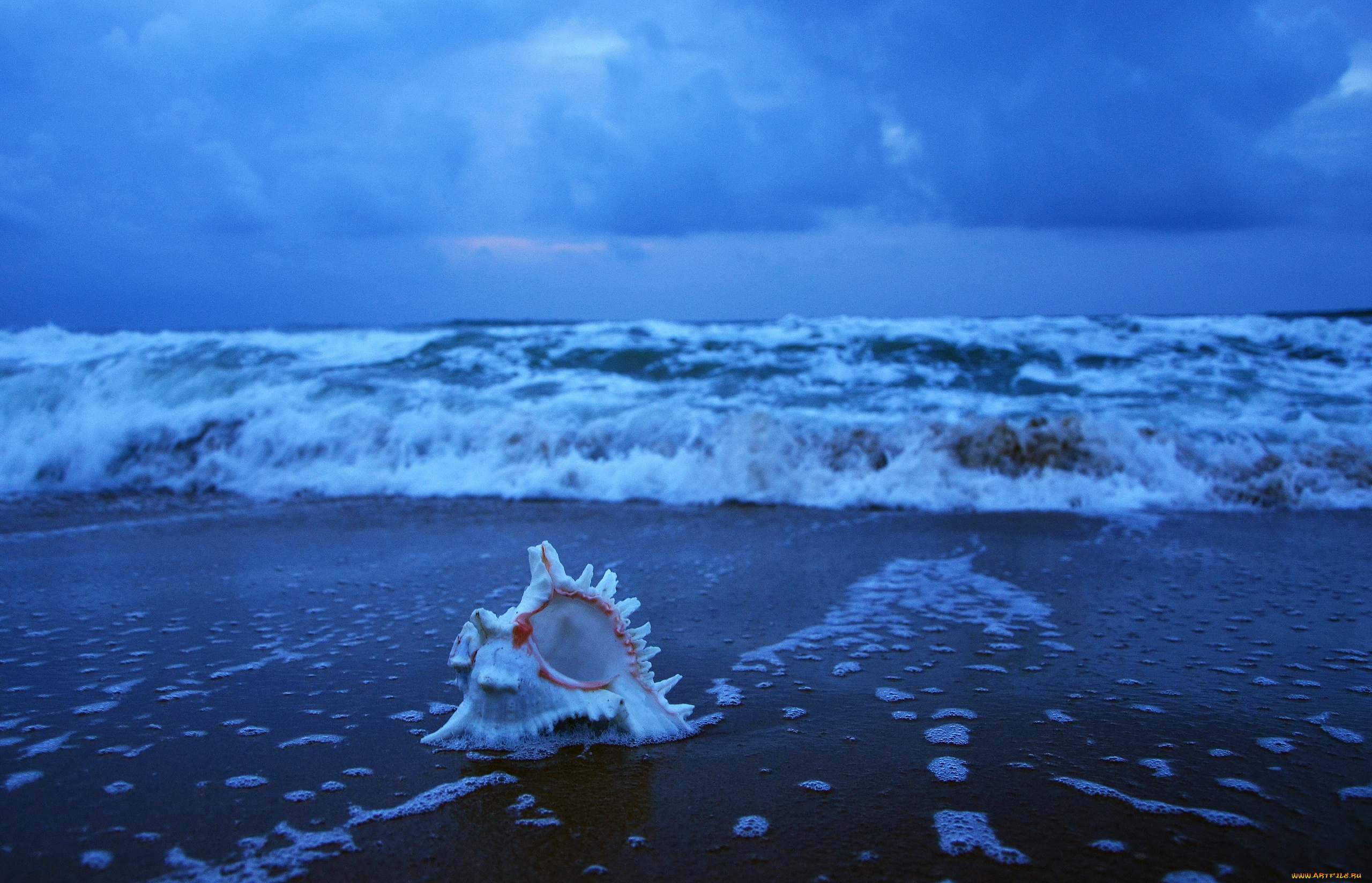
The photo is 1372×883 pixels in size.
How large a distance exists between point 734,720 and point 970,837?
825mm

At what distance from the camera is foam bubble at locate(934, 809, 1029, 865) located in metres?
1.84

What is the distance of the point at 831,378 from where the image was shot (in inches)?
491

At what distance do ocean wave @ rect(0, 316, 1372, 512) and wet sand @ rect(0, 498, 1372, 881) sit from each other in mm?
2290

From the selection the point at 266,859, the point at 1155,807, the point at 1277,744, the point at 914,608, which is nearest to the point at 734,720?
the point at 1155,807

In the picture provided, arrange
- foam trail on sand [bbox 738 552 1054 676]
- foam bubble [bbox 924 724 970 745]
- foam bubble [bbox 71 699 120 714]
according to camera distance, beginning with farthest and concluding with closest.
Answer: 1. foam trail on sand [bbox 738 552 1054 676]
2. foam bubble [bbox 71 699 120 714]
3. foam bubble [bbox 924 724 970 745]

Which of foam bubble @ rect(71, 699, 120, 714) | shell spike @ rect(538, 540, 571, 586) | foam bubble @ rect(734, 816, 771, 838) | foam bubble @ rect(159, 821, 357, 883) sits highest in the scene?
shell spike @ rect(538, 540, 571, 586)

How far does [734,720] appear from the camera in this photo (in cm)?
260

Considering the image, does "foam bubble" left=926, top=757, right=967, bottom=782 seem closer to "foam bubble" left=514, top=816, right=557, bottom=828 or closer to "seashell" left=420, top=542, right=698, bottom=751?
"seashell" left=420, top=542, right=698, bottom=751

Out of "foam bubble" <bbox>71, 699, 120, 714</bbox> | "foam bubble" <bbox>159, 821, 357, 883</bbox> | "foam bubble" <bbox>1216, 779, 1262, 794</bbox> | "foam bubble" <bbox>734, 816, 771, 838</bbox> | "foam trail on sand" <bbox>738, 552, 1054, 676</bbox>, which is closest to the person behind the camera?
"foam bubble" <bbox>159, 821, 357, 883</bbox>

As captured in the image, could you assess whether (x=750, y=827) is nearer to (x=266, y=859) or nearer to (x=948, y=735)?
(x=948, y=735)

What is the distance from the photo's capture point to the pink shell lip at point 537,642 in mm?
2199

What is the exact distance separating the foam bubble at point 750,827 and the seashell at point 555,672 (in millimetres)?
443

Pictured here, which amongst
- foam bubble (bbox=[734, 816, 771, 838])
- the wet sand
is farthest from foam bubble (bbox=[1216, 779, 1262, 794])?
foam bubble (bbox=[734, 816, 771, 838])

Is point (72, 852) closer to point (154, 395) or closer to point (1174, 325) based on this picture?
point (154, 395)
